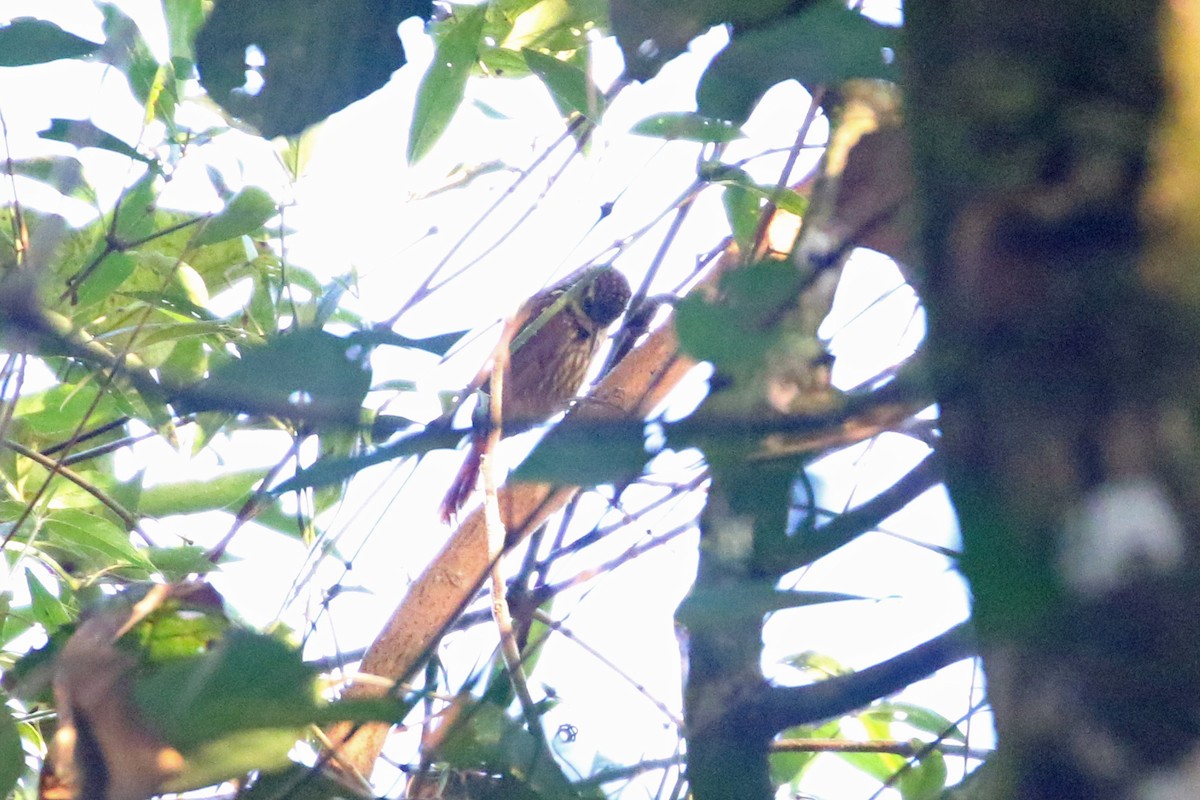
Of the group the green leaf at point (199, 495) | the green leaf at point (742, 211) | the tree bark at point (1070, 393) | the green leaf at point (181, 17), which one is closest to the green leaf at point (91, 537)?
the green leaf at point (199, 495)

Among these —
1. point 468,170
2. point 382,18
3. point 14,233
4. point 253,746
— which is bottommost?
point 253,746

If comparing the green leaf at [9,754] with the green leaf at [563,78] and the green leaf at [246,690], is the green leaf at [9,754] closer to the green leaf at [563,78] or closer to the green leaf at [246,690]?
the green leaf at [246,690]

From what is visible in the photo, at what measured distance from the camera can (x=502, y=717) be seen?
74cm

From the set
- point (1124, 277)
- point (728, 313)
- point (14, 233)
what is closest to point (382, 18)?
point (728, 313)

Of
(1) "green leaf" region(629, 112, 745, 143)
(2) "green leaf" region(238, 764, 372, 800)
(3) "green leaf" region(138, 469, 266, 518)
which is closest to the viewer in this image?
(2) "green leaf" region(238, 764, 372, 800)

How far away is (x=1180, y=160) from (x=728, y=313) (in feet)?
0.53

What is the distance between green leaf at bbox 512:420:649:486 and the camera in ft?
1.53

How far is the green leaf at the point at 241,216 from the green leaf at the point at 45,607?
0.55 meters

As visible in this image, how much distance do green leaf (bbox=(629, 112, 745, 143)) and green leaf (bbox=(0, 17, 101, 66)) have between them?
0.63 m

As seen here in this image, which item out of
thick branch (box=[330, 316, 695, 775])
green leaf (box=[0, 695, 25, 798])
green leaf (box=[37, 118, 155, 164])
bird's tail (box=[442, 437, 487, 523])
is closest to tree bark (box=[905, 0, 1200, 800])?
green leaf (box=[0, 695, 25, 798])

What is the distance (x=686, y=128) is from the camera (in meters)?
0.91

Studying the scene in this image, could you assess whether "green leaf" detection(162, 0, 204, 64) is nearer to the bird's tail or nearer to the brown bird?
the bird's tail

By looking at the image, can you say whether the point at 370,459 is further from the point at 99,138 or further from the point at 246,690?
the point at 99,138

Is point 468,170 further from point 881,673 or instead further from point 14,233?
point 881,673
